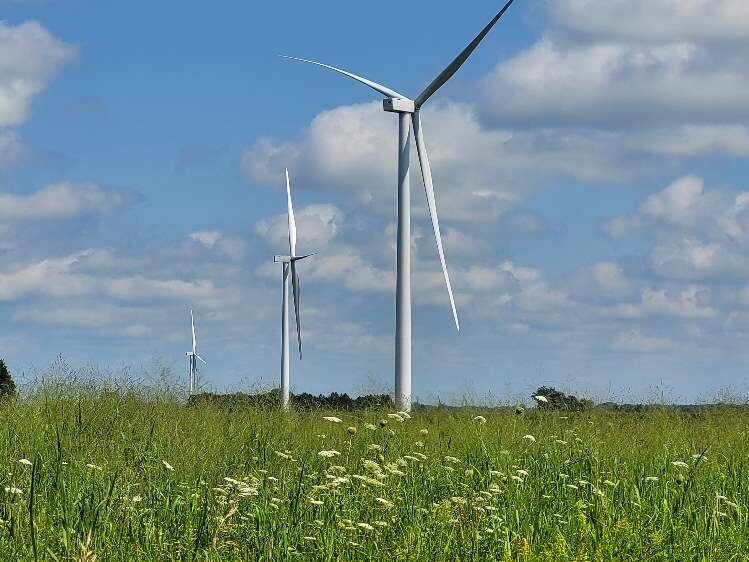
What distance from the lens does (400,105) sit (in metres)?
24.9

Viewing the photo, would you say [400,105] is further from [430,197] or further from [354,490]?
[354,490]

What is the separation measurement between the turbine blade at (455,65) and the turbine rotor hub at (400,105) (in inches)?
9.9

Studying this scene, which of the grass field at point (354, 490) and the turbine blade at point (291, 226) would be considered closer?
the grass field at point (354, 490)

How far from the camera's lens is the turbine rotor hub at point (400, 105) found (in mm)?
24859

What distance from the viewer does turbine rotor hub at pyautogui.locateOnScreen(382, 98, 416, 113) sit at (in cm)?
2486

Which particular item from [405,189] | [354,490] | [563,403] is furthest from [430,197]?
[354,490]

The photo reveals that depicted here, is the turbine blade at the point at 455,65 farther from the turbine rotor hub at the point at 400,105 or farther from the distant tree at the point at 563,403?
the distant tree at the point at 563,403

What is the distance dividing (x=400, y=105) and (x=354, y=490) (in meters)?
18.3

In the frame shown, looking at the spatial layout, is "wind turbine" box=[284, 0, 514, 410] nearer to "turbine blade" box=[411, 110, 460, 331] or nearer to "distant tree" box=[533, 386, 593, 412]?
"turbine blade" box=[411, 110, 460, 331]

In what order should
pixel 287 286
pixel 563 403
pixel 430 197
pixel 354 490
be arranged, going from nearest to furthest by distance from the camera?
1. pixel 354 490
2. pixel 563 403
3. pixel 430 197
4. pixel 287 286

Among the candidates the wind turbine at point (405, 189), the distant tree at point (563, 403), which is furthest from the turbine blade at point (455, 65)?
the distant tree at point (563, 403)

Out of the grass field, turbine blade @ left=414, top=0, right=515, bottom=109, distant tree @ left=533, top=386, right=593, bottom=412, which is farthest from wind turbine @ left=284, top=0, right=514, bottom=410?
the grass field

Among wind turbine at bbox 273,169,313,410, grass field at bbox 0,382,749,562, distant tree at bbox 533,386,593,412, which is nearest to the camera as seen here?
grass field at bbox 0,382,749,562

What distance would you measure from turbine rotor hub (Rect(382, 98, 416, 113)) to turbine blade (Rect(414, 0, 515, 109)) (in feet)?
0.82
